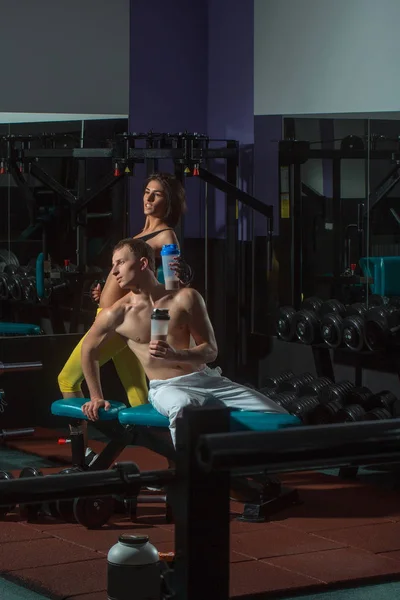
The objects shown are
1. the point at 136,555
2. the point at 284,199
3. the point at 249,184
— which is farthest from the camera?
the point at 249,184

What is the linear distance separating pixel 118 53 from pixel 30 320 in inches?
67.3

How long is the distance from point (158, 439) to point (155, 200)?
1188 millimetres

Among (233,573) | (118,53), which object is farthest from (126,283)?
(118,53)

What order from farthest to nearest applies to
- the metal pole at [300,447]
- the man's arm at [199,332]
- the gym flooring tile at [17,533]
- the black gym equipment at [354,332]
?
the black gym equipment at [354,332] < the man's arm at [199,332] < the gym flooring tile at [17,533] < the metal pole at [300,447]

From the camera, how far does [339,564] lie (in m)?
3.22

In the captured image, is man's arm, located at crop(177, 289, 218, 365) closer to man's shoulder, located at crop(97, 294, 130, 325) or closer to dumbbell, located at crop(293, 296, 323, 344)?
man's shoulder, located at crop(97, 294, 130, 325)

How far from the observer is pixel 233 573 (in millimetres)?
3121

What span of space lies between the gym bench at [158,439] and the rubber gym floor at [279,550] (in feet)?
0.20

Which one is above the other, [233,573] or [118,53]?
[118,53]

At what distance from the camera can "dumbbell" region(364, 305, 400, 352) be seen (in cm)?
506

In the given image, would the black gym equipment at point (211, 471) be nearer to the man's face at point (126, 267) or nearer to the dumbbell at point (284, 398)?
the man's face at point (126, 267)

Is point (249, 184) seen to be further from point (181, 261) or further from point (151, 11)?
point (181, 261)

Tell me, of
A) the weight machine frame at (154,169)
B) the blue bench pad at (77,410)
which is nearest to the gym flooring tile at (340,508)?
the blue bench pad at (77,410)

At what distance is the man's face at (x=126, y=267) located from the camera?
3.88 metres
